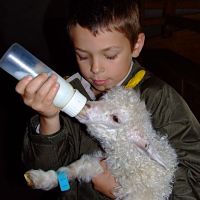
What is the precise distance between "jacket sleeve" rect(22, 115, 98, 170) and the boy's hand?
12cm

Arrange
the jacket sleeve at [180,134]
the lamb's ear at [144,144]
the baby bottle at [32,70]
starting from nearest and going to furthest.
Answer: the baby bottle at [32,70]
the lamb's ear at [144,144]
the jacket sleeve at [180,134]

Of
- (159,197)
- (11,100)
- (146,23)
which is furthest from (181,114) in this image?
(146,23)

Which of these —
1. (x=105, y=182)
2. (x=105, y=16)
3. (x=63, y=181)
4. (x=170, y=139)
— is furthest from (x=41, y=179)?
(x=105, y=16)

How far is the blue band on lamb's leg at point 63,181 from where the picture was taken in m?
1.05

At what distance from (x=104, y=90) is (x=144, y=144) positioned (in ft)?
0.93

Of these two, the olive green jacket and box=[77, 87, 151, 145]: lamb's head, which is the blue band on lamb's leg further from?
box=[77, 87, 151, 145]: lamb's head

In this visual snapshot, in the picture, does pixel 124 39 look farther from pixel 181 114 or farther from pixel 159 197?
pixel 159 197

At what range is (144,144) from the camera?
3.30ft

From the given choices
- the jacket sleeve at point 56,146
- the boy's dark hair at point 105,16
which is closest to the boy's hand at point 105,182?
the jacket sleeve at point 56,146

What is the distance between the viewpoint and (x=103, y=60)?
1086mm

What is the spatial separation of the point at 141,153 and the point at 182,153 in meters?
0.17

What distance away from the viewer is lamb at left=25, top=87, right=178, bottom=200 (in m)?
1.02

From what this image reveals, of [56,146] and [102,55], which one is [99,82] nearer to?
[102,55]

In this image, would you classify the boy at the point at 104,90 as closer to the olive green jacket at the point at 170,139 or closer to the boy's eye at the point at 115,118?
the olive green jacket at the point at 170,139
